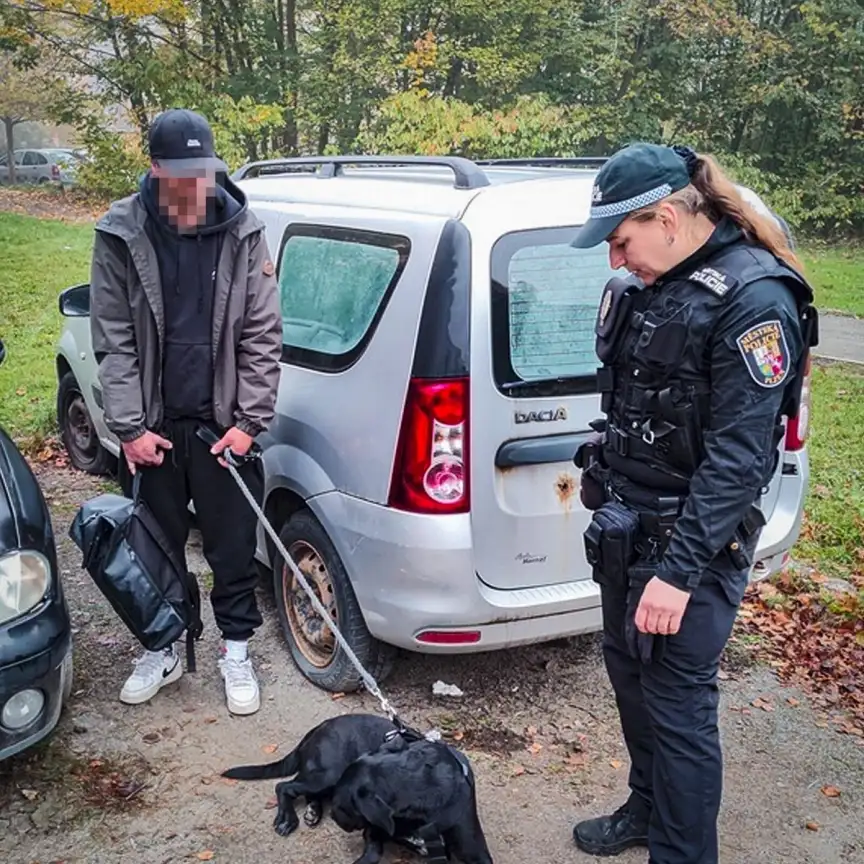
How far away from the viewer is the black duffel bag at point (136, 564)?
3.46 meters

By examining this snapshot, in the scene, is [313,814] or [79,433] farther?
[79,433]

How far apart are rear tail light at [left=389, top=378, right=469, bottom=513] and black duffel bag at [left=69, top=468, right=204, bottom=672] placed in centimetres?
100

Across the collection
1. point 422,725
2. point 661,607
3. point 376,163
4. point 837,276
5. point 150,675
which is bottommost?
point 837,276

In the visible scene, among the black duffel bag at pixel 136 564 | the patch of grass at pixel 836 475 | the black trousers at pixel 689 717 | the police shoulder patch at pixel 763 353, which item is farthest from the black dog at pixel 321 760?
the patch of grass at pixel 836 475

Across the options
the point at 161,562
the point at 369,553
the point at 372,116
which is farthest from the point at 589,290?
the point at 372,116

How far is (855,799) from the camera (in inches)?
128

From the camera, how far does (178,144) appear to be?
323cm

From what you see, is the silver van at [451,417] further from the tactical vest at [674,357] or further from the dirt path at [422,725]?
the tactical vest at [674,357]

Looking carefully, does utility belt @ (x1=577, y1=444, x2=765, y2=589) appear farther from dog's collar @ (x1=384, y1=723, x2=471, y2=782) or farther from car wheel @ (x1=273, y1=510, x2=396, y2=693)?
car wheel @ (x1=273, y1=510, x2=396, y2=693)

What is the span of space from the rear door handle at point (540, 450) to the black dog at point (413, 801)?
2.98ft

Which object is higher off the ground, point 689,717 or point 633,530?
point 633,530

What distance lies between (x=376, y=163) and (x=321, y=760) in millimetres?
2310

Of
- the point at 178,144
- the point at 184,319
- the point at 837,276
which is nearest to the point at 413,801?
the point at 184,319

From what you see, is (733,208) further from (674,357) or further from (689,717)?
(689,717)
